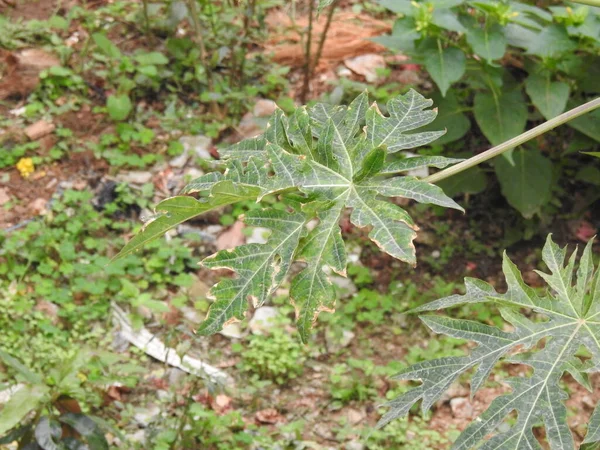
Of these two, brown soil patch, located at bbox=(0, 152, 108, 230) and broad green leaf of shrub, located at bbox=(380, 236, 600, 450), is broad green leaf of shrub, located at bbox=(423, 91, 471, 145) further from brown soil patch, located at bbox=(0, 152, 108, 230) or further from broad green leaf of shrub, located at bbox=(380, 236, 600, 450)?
broad green leaf of shrub, located at bbox=(380, 236, 600, 450)

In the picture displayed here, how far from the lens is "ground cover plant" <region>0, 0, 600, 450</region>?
5.22 feet

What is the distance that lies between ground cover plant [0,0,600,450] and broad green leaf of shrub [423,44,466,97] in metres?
0.03

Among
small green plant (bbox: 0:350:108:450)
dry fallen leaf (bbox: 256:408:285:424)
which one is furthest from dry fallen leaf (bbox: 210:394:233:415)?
small green plant (bbox: 0:350:108:450)

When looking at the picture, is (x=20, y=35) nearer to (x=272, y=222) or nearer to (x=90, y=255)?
(x=90, y=255)

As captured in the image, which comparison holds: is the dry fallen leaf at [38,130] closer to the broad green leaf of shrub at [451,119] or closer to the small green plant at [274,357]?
the small green plant at [274,357]

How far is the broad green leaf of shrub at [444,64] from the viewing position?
10.8ft

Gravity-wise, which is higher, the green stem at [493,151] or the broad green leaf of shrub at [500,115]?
the green stem at [493,151]

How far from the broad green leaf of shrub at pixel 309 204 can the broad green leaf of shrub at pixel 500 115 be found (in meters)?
1.91

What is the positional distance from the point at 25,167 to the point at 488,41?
2.32 metres

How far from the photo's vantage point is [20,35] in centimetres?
464

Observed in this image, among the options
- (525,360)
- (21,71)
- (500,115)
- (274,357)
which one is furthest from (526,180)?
(21,71)

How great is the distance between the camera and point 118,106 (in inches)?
166

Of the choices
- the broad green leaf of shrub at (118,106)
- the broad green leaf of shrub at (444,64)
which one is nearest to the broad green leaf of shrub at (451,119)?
the broad green leaf of shrub at (444,64)

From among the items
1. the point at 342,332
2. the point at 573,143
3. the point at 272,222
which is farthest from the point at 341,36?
the point at 272,222
